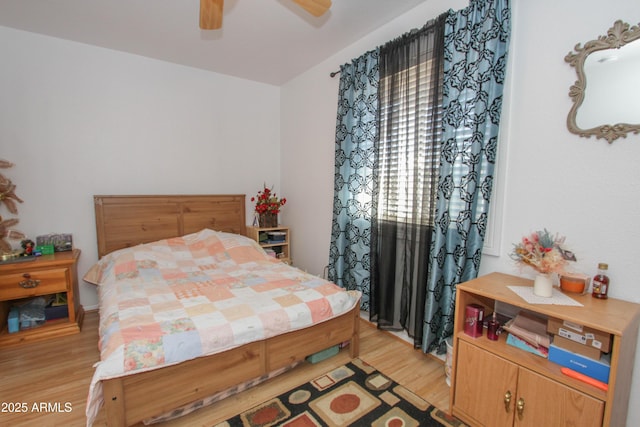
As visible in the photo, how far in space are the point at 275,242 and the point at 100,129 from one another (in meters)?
2.16

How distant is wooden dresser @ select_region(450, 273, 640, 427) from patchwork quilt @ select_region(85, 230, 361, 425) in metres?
0.82

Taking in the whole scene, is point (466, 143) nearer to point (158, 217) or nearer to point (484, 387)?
point (484, 387)

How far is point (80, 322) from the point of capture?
8.91 feet

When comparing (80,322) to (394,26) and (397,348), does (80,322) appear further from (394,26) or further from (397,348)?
(394,26)

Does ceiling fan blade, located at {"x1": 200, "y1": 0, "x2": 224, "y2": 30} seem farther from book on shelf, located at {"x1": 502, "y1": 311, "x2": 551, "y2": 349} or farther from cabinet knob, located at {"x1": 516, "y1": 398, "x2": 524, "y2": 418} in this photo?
cabinet knob, located at {"x1": 516, "y1": 398, "x2": 524, "y2": 418}

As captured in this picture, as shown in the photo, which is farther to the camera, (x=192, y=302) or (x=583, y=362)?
(x=192, y=302)

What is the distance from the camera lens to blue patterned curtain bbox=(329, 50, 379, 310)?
258 centimetres

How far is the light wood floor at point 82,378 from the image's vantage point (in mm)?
1662

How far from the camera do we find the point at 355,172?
2736 mm

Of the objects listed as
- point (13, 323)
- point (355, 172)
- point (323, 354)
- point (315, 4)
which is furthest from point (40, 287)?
point (315, 4)

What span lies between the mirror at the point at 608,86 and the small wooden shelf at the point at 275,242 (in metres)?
2.87

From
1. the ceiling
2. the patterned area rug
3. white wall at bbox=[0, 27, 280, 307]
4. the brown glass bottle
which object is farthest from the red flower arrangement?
the brown glass bottle

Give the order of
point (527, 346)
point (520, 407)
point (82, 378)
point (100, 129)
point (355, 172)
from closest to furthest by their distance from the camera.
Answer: point (520, 407)
point (527, 346)
point (82, 378)
point (355, 172)
point (100, 129)

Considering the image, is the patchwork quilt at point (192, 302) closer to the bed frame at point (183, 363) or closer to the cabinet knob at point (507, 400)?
the bed frame at point (183, 363)
